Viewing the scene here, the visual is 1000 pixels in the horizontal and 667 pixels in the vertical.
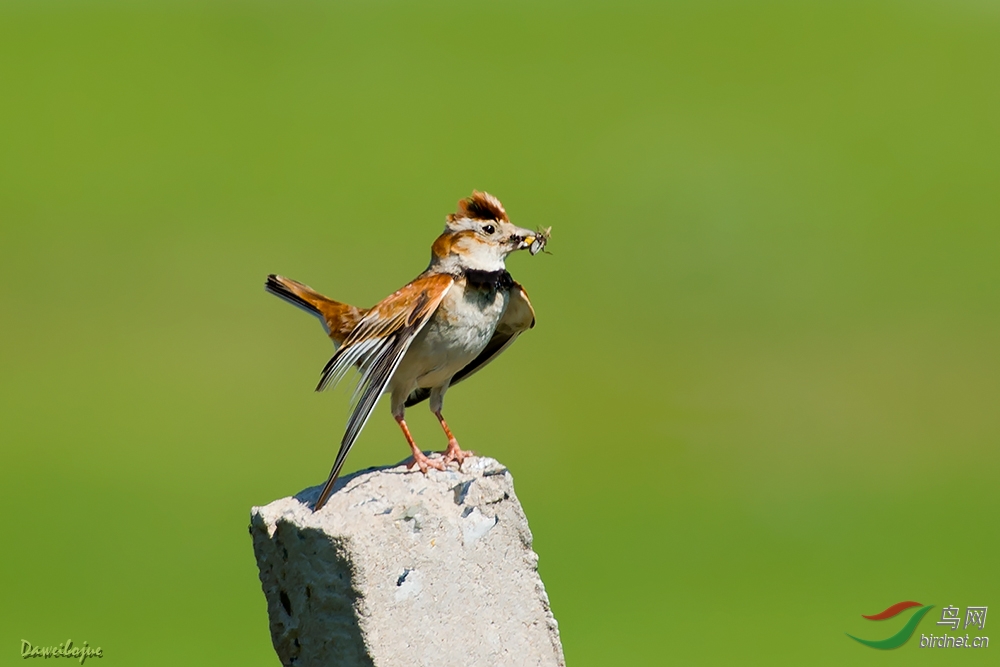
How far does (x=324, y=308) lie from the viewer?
7.04 metres

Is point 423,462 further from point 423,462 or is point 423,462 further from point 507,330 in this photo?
point 507,330

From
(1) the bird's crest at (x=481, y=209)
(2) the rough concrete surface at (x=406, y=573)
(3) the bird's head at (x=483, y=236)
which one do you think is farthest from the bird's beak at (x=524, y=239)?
(2) the rough concrete surface at (x=406, y=573)

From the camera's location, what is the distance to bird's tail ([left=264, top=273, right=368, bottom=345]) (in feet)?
22.7

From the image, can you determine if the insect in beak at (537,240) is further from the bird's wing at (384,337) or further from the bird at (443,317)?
the bird's wing at (384,337)

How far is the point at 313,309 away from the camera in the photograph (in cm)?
712

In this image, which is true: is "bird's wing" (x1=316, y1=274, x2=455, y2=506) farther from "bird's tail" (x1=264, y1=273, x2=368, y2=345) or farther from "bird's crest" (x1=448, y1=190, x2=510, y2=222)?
"bird's tail" (x1=264, y1=273, x2=368, y2=345)

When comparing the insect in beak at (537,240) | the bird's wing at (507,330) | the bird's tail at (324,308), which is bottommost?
the bird's wing at (507,330)

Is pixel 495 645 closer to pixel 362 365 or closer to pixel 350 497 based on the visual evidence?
pixel 350 497

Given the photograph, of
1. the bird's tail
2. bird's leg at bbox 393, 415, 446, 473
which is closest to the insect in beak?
the bird's tail

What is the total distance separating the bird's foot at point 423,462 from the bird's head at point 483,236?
0.95m

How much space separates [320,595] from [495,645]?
81 centimetres

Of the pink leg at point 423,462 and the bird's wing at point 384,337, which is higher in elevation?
the bird's wing at point 384,337

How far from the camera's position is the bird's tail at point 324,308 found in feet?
22.7

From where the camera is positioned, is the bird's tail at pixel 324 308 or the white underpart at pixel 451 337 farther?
the bird's tail at pixel 324 308
